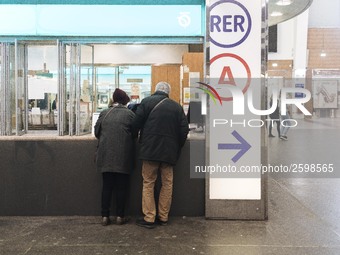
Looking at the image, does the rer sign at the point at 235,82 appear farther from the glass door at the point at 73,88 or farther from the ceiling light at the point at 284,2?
the ceiling light at the point at 284,2

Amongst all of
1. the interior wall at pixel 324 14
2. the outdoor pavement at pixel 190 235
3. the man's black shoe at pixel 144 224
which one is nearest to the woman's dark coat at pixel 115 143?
the man's black shoe at pixel 144 224

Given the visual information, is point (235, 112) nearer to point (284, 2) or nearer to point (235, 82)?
point (235, 82)

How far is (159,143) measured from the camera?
5.18 m

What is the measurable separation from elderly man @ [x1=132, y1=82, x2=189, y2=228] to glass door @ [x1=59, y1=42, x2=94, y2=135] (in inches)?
44.8

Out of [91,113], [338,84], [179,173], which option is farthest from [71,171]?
[338,84]

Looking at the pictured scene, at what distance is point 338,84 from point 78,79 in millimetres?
20194

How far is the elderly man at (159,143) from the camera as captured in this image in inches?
204

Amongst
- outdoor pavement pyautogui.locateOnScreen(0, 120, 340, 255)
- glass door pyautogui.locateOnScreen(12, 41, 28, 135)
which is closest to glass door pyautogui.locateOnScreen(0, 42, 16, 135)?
glass door pyautogui.locateOnScreen(12, 41, 28, 135)

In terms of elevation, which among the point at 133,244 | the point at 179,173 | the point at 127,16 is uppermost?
the point at 127,16

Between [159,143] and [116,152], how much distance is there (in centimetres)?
56

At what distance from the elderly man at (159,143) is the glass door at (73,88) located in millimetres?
1138

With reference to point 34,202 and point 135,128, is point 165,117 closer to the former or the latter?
point 135,128

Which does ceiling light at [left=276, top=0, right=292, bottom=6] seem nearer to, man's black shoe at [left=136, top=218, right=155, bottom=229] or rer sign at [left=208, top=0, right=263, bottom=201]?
rer sign at [left=208, top=0, right=263, bottom=201]

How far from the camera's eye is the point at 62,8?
19.6 ft
